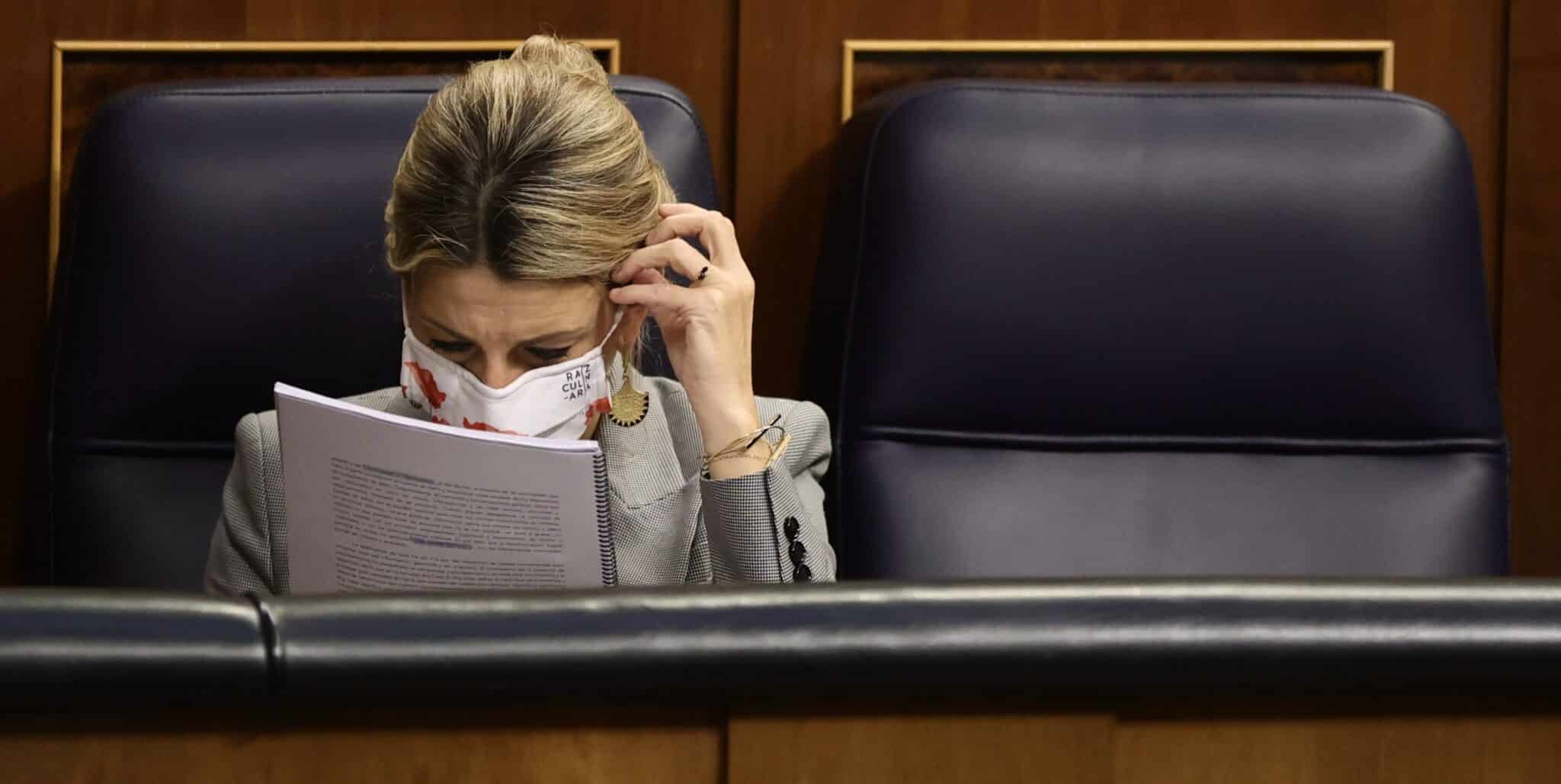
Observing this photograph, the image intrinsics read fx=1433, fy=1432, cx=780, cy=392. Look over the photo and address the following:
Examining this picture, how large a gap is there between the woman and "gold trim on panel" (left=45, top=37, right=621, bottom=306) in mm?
331

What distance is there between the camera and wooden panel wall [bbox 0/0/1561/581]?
154 cm

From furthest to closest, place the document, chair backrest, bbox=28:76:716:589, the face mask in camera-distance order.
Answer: chair backrest, bbox=28:76:716:589, the face mask, the document

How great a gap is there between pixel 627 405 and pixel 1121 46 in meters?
0.70

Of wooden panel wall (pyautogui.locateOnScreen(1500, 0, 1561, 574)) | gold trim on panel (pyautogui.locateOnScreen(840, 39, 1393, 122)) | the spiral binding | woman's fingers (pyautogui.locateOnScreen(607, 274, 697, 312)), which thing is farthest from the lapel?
wooden panel wall (pyautogui.locateOnScreen(1500, 0, 1561, 574))

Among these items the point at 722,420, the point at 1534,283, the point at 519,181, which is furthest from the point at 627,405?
the point at 1534,283

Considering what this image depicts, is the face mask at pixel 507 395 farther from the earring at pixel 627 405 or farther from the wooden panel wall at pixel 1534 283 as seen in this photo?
the wooden panel wall at pixel 1534 283

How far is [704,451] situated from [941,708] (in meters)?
0.77

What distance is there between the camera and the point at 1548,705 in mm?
450

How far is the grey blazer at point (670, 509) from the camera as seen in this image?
3.71ft

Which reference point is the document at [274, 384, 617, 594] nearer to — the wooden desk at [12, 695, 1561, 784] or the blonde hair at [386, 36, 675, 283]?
the blonde hair at [386, 36, 675, 283]

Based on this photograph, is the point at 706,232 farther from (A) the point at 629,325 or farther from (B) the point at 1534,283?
(B) the point at 1534,283

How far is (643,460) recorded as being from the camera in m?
1.24

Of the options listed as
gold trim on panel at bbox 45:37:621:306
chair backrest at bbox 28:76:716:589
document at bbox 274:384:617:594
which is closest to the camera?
document at bbox 274:384:617:594

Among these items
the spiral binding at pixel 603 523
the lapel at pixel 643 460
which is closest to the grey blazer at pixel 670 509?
the lapel at pixel 643 460
